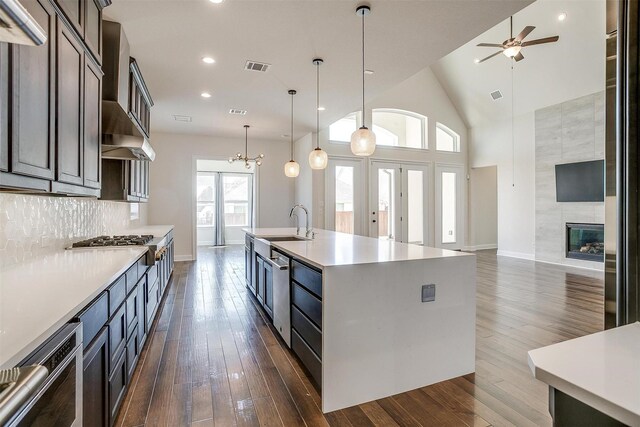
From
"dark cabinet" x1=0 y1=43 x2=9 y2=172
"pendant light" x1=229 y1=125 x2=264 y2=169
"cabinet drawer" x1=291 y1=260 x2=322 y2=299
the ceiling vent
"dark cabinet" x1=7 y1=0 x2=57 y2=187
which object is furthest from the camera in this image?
A: "pendant light" x1=229 y1=125 x2=264 y2=169

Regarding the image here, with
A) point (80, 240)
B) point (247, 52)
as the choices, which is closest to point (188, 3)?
point (247, 52)

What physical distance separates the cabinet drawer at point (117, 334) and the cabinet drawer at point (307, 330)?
1.15 metres

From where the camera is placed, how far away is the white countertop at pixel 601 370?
0.56 metres

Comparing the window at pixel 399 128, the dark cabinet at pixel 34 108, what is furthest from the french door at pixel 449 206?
the dark cabinet at pixel 34 108

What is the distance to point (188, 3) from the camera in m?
2.67

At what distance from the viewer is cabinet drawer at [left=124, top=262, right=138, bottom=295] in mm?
2107

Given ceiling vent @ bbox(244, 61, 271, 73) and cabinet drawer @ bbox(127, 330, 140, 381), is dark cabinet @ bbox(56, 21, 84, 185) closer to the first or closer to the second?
cabinet drawer @ bbox(127, 330, 140, 381)

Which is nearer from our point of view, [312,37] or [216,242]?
[312,37]

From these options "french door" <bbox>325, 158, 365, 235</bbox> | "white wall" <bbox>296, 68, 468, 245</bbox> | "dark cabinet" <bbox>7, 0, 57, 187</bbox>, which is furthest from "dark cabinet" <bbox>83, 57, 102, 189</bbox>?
"french door" <bbox>325, 158, 365, 235</bbox>

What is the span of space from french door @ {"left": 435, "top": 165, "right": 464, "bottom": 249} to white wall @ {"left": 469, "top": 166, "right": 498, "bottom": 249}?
1.18ft

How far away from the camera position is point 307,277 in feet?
7.48

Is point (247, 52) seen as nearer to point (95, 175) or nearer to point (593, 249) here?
point (95, 175)

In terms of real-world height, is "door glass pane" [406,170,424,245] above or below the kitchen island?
above

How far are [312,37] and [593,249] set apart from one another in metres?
6.63
